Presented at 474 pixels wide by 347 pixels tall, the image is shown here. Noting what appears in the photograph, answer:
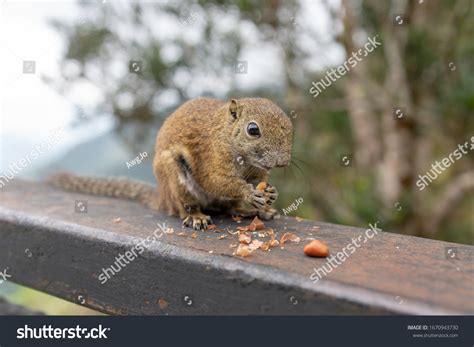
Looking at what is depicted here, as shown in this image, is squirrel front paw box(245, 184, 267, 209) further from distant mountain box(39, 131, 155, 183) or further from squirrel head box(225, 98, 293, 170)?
distant mountain box(39, 131, 155, 183)

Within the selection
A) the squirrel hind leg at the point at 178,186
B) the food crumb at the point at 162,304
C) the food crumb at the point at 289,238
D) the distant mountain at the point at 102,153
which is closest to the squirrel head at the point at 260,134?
the squirrel hind leg at the point at 178,186

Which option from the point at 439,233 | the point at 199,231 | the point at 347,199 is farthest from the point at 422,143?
the point at 199,231

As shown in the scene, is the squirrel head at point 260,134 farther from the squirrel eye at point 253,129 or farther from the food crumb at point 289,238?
the food crumb at point 289,238

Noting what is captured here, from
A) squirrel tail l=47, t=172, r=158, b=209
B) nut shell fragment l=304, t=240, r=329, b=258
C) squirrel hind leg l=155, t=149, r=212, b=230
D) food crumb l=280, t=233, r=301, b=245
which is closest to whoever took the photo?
nut shell fragment l=304, t=240, r=329, b=258

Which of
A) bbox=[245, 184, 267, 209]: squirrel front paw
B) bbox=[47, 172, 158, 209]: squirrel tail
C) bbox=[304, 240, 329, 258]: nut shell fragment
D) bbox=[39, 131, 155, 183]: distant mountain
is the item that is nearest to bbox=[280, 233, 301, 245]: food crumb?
bbox=[304, 240, 329, 258]: nut shell fragment

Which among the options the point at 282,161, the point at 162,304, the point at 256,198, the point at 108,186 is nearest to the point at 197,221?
the point at 256,198

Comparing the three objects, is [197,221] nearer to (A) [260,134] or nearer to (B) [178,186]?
(B) [178,186]
